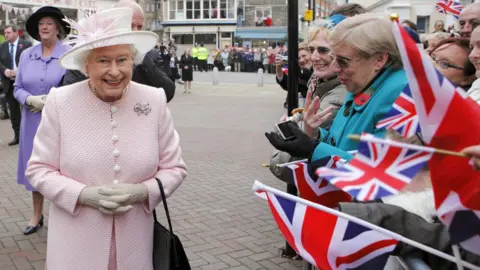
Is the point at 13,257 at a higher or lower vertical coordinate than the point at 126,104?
lower

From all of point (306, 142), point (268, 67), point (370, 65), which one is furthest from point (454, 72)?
point (268, 67)

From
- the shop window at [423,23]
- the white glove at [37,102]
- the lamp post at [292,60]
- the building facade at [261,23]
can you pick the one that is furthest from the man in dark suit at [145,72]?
the building facade at [261,23]

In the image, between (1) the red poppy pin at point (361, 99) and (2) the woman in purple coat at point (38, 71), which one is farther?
(2) the woman in purple coat at point (38, 71)

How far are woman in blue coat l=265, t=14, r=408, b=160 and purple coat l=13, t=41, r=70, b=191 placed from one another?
9.74 ft

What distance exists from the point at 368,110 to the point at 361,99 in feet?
0.30

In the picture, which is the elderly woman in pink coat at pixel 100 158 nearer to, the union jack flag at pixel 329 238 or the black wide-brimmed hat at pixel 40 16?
the union jack flag at pixel 329 238

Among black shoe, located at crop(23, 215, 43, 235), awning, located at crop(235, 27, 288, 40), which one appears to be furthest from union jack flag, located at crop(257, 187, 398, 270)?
awning, located at crop(235, 27, 288, 40)

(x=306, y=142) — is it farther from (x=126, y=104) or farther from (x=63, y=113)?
(x=63, y=113)

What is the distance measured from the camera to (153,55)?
A: 416 cm

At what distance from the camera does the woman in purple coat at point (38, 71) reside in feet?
14.9

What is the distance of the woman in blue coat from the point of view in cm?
228

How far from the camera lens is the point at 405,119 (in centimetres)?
176

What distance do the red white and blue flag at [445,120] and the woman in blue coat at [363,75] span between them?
92 centimetres

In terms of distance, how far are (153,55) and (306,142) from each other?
7.28 ft
